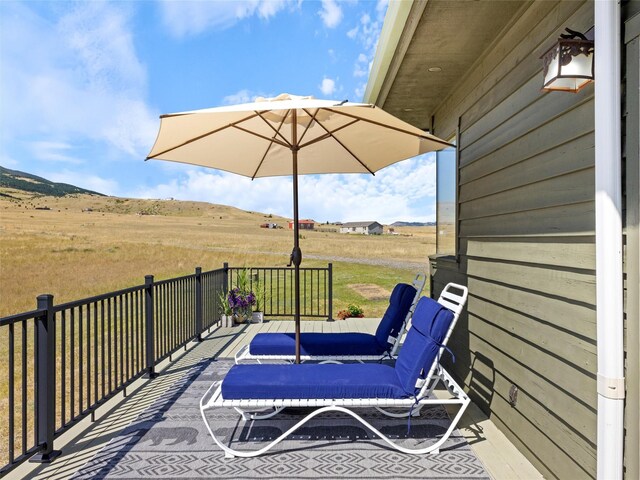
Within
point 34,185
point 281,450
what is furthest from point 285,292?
point 34,185

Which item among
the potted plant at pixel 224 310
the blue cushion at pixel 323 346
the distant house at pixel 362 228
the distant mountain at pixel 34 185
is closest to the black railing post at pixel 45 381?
the blue cushion at pixel 323 346

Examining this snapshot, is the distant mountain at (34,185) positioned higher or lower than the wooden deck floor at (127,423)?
higher

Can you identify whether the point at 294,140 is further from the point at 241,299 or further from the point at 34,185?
the point at 34,185

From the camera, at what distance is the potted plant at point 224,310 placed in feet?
23.4

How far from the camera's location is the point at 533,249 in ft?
9.23

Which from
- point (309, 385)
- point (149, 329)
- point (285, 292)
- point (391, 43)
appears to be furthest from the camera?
point (285, 292)

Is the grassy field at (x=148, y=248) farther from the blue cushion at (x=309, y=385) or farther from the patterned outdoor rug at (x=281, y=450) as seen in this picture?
the blue cushion at (x=309, y=385)

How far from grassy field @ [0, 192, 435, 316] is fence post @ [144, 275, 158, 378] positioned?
37.7 feet

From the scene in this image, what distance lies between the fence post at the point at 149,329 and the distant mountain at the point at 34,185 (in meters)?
40.3

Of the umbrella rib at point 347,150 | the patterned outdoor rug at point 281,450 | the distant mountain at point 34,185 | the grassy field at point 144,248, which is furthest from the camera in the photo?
the distant mountain at point 34,185

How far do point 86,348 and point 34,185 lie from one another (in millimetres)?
41773

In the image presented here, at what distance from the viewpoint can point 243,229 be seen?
38.0m

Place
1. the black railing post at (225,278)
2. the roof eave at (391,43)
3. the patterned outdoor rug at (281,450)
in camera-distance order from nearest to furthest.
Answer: the patterned outdoor rug at (281,450) < the roof eave at (391,43) < the black railing post at (225,278)

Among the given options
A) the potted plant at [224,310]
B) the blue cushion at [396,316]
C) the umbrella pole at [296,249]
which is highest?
the umbrella pole at [296,249]
